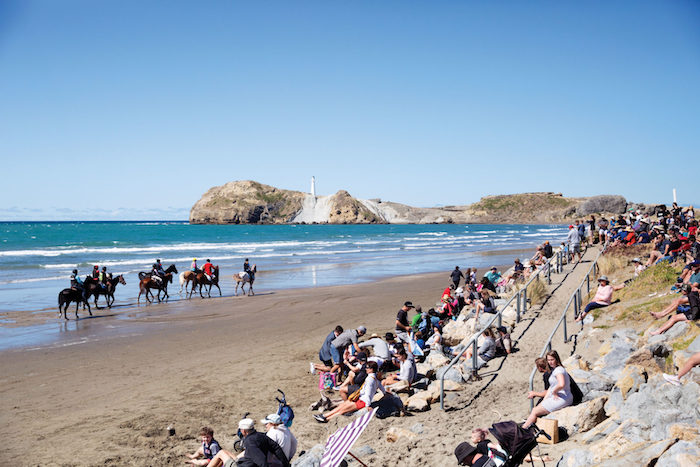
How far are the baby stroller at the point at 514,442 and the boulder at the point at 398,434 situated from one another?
2.14 meters

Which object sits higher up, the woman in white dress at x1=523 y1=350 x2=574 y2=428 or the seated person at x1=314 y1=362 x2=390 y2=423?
the woman in white dress at x1=523 y1=350 x2=574 y2=428

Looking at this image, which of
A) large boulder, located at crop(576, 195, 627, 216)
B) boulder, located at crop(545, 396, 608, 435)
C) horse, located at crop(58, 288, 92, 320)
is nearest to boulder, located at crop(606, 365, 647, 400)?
boulder, located at crop(545, 396, 608, 435)

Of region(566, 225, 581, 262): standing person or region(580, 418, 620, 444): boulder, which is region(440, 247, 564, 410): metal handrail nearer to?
region(566, 225, 581, 262): standing person

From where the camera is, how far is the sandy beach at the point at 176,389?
850 centimetres

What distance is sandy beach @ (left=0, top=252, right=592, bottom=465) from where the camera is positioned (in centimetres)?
850

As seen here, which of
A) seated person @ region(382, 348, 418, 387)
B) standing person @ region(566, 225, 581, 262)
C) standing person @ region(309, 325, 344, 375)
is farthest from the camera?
standing person @ region(566, 225, 581, 262)

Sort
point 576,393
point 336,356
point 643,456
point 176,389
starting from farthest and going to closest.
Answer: point 336,356 → point 176,389 → point 576,393 → point 643,456

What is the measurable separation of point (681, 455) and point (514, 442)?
191 centimetres

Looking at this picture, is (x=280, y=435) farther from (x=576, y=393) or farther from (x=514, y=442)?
(x=576, y=393)

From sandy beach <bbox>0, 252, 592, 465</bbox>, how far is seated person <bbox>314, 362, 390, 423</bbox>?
0.22m

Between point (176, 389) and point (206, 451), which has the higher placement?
point (206, 451)

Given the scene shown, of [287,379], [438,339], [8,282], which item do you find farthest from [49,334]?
[8,282]

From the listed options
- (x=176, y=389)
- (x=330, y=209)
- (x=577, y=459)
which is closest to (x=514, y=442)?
(x=577, y=459)

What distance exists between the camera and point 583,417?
702 centimetres
